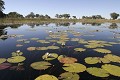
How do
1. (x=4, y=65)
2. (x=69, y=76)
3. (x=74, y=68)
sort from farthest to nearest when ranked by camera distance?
(x=4, y=65) → (x=74, y=68) → (x=69, y=76)

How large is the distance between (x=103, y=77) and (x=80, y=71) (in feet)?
3.36

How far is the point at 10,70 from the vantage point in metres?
7.24

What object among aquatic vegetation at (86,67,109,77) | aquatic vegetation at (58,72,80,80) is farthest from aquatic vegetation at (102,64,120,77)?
aquatic vegetation at (58,72,80,80)

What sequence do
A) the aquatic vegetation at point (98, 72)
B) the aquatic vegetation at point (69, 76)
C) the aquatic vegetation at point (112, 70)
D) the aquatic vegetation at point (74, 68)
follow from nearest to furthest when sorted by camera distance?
the aquatic vegetation at point (69, 76) → the aquatic vegetation at point (98, 72) → the aquatic vegetation at point (112, 70) → the aquatic vegetation at point (74, 68)

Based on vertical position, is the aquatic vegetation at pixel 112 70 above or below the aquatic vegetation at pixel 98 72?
above

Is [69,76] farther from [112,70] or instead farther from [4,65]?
[4,65]

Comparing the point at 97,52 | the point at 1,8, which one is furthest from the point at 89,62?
the point at 1,8

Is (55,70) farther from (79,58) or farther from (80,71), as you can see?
(79,58)

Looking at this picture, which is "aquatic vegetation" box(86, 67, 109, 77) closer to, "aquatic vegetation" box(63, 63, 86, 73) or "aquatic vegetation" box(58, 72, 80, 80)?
"aquatic vegetation" box(63, 63, 86, 73)

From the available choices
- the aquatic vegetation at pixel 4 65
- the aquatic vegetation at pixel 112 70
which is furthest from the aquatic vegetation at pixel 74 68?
the aquatic vegetation at pixel 4 65

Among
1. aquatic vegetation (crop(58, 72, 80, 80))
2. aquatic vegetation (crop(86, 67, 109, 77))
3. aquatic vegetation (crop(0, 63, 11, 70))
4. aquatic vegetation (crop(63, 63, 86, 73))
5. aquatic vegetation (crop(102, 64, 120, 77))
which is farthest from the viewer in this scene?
aquatic vegetation (crop(0, 63, 11, 70))

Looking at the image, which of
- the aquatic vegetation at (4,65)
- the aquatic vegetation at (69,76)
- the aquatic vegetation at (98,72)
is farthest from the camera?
the aquatic vegetation at (4,65)

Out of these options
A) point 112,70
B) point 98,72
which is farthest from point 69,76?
point 112,70

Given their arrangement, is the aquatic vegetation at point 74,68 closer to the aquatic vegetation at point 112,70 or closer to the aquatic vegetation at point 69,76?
the aquatic vegetation at point 69,76
